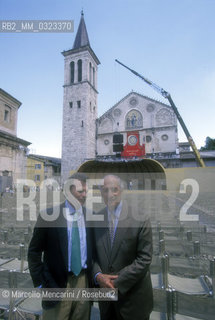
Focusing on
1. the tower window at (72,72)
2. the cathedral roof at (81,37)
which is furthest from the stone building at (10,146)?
the cathedral roof at (81,37)

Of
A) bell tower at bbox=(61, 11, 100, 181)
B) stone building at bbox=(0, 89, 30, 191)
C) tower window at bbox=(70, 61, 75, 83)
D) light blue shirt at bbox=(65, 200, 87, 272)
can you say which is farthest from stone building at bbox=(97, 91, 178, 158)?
light blue shirt at bbox=(65, 200, 87, 272)

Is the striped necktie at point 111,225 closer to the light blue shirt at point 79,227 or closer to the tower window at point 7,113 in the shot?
the light blue shirt at point 79,227

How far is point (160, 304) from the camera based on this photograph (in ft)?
6.22

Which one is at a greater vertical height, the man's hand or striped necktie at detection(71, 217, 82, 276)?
striped necktie at detection(71, 217, 82, 276)

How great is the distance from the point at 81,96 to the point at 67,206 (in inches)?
1308

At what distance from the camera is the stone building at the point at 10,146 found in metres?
16.0

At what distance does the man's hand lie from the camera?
1622 millimetres

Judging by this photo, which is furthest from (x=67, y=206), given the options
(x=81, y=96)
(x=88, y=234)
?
(x=81, y=96)

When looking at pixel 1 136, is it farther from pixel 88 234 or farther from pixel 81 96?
pixel 81 96

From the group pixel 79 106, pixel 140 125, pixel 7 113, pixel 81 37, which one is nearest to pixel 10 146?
pixel 7 113

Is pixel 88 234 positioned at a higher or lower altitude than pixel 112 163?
lower

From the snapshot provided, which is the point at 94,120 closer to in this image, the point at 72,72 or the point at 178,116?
the point at 72,72

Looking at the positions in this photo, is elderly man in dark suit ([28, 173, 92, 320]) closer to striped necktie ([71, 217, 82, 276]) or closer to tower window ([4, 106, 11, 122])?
striped necktie ([71, 217, 82, 276])

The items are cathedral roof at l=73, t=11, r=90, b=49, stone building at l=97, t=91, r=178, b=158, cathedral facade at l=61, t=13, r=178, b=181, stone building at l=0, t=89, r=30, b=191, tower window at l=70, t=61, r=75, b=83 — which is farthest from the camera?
cathedral roof at l=73, t=11, r=90, b=49
